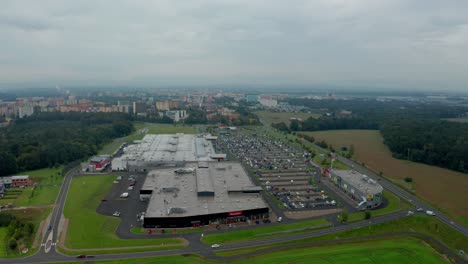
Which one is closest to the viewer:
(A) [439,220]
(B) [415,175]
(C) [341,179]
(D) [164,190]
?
(A) [439,220]

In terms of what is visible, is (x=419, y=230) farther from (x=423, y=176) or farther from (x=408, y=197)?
(x=423, y=176)

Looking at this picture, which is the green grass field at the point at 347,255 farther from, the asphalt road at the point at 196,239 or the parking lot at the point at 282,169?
the parking lot at the point at 282,169

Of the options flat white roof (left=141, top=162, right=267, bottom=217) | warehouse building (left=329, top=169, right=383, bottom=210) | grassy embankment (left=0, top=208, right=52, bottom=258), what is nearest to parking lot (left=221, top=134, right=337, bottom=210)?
warehouse building (left=329, top=169, right=383, bottom=210)

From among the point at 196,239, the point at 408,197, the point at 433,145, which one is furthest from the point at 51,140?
the point at 433,145

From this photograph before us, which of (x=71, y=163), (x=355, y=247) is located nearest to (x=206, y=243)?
(x=355, y=247)

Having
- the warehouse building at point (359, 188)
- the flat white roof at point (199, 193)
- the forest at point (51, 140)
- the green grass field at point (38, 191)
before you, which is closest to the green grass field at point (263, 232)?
the flat white roof at point (199, 193)

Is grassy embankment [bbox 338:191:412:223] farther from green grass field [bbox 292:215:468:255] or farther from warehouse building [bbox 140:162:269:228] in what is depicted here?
warehouse building [bbox 140:162:269:228]

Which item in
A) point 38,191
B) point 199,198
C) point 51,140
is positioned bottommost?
point 38,191

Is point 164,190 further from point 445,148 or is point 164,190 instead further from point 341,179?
point 445,148
